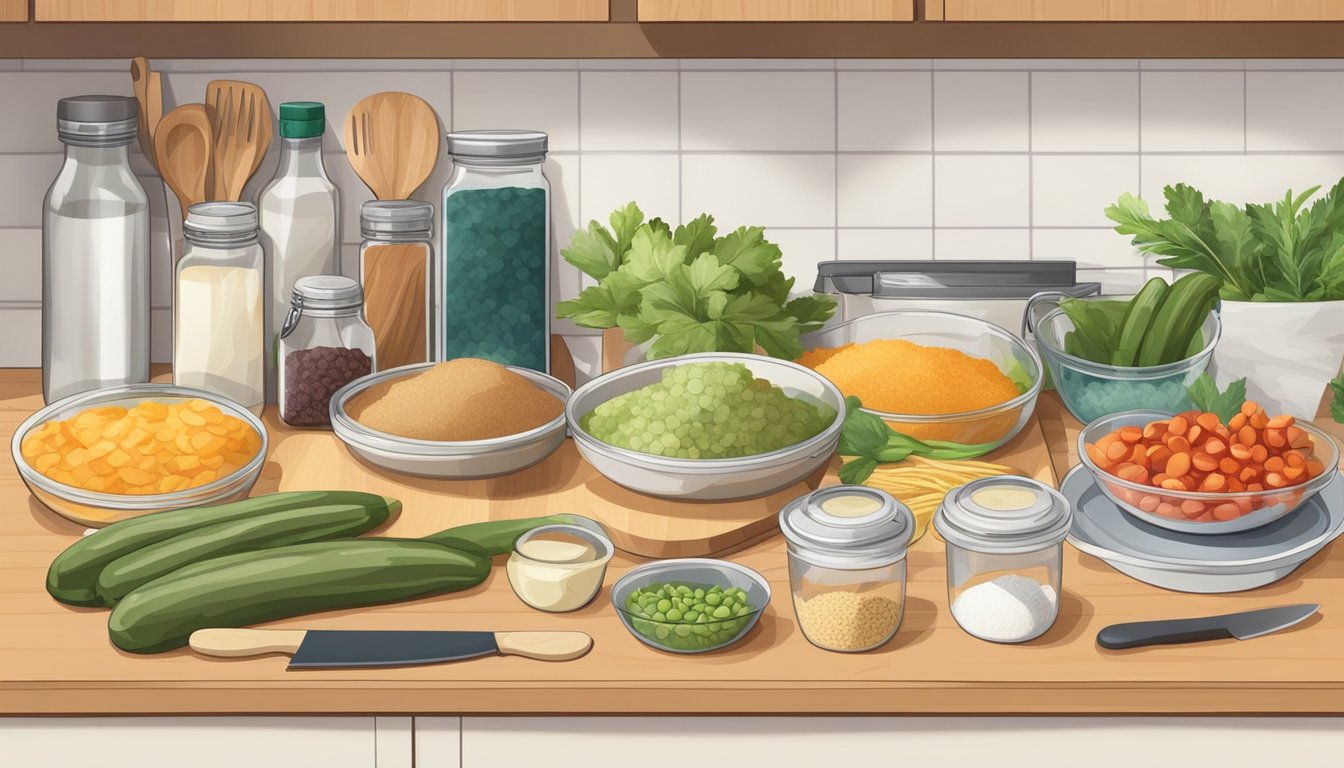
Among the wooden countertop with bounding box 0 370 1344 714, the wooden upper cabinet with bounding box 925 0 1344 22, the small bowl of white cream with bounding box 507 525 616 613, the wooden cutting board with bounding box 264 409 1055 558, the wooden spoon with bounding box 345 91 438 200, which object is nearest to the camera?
the wooden countertop with bounding box 0 370 1344 714

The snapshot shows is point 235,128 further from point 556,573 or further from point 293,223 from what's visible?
point 556,573

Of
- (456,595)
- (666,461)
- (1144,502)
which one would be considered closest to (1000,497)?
(1144,502)

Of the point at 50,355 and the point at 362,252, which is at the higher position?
the point at 362,252

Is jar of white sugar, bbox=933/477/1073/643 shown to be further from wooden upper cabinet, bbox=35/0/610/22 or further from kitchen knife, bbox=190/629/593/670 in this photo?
wooden upper cabinet, bbox=35/0/610/22

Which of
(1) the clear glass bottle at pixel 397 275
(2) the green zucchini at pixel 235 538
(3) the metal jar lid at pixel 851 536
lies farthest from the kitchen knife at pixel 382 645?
(1) the clear glass bottle at pixel 397 275

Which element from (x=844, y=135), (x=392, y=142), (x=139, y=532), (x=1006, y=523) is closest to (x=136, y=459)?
(x=139, y=532)

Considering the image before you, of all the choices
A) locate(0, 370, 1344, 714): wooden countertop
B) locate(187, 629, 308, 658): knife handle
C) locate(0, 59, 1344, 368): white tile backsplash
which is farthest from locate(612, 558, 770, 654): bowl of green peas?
locate(0, 59, 1344, 368): white tile backsplash

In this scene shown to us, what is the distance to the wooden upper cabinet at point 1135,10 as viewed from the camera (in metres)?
1.55

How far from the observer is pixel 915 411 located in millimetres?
1641

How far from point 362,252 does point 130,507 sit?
52 cm

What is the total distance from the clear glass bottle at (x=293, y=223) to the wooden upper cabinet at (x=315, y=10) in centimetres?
25

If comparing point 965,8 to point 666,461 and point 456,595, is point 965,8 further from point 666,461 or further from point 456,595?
point 456,595

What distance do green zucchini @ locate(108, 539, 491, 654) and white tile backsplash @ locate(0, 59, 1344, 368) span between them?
2.59ft

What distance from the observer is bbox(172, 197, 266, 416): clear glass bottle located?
172 cm
